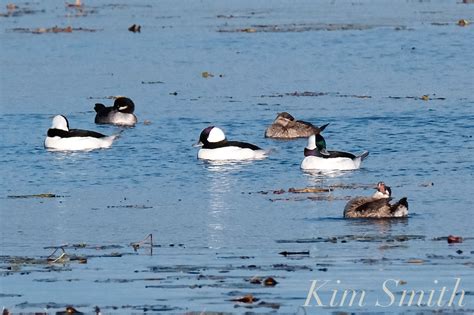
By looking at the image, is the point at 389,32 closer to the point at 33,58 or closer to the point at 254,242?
the point at 33,58

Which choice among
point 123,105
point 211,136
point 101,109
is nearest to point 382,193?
point 211,136

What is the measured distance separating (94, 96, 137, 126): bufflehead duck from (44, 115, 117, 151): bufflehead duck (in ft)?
8.86

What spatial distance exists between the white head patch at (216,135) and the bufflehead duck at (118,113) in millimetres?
4233

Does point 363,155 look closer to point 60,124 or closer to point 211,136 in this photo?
point 211,136

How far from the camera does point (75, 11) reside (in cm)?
5559

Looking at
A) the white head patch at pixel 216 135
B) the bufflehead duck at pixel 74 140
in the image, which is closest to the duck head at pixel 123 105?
the bufflehead duck at pixel 74 140

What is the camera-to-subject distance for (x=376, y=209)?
17141mm

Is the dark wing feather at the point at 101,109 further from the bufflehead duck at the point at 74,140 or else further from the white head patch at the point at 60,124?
the bufflehead duck at the point at 74,140

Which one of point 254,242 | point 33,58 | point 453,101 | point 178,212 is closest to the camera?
point 254,242

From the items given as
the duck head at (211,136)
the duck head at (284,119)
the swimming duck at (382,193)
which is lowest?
the swimming duck at (382,193)

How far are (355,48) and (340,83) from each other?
7.30 m

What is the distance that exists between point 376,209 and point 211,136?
782 centimetres

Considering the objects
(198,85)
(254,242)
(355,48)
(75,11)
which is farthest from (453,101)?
(75,11)

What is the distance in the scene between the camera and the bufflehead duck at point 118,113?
2895 centimetres
